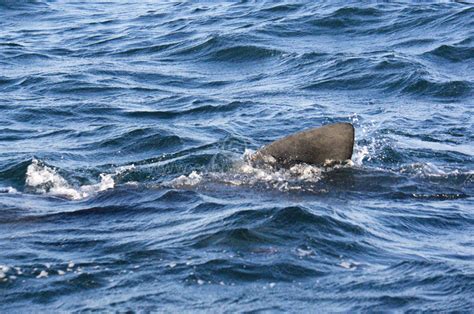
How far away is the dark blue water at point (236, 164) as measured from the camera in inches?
269

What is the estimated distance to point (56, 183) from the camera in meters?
9.90

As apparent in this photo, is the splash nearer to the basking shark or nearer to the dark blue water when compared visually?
Result: the dark blue water

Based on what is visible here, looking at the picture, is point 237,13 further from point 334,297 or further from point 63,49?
point 334,297

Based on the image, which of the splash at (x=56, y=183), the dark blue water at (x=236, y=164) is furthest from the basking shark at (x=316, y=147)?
the splash at (x=56, y=183)

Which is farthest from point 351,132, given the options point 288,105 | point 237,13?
point 237,13

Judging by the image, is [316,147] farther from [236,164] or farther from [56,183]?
[56,183]

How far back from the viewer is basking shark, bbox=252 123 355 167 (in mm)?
8906

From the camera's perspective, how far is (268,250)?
7293 millimetres

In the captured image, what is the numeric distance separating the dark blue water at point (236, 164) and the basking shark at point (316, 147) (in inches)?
4.9

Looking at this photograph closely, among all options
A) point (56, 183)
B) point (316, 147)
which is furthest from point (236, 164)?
point (56, 183)

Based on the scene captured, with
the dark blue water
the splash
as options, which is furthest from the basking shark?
the splash

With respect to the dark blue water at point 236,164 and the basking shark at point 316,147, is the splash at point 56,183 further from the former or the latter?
the basking shark at point 316,147

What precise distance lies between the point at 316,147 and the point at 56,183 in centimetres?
252

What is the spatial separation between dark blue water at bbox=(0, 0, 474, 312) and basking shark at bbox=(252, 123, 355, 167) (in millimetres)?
125
